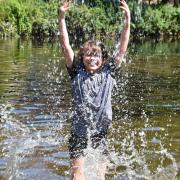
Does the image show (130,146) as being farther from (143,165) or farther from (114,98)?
(114,98)

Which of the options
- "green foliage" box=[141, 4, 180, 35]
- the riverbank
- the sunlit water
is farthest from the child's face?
"green foliage" box=[141, 4, 180, 35]

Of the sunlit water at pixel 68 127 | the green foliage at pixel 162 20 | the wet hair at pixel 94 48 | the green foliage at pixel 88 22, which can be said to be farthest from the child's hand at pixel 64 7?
the green foliage at pixel 162 20

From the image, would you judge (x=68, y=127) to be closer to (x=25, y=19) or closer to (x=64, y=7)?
(x=64, y=7)

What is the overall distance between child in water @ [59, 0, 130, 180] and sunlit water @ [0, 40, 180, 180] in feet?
0.74

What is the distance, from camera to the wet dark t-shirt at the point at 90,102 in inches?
227

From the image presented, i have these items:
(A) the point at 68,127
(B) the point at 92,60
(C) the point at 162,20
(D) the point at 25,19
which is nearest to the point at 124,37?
(B) the point at 92,60

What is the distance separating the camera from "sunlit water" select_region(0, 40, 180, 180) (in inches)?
286

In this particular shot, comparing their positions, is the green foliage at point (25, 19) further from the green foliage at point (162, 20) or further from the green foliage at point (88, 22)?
the green foliage at point (162, 20)


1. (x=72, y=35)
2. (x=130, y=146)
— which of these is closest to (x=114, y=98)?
(x=130, y=146)

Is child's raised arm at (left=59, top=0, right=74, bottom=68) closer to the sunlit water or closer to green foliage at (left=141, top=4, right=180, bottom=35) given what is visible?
the sunlit water

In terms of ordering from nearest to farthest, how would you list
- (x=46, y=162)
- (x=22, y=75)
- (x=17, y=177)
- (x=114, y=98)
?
(x=17, y=177) < (x=46, y=162) < (x=114, y=98) < (x=22, y=75)

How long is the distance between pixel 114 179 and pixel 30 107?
4829 mm

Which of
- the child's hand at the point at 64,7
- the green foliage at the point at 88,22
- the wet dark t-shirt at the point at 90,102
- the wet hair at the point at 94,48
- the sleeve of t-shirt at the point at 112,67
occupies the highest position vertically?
the child's hand at the point at 64,7

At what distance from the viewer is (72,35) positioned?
43219mm
